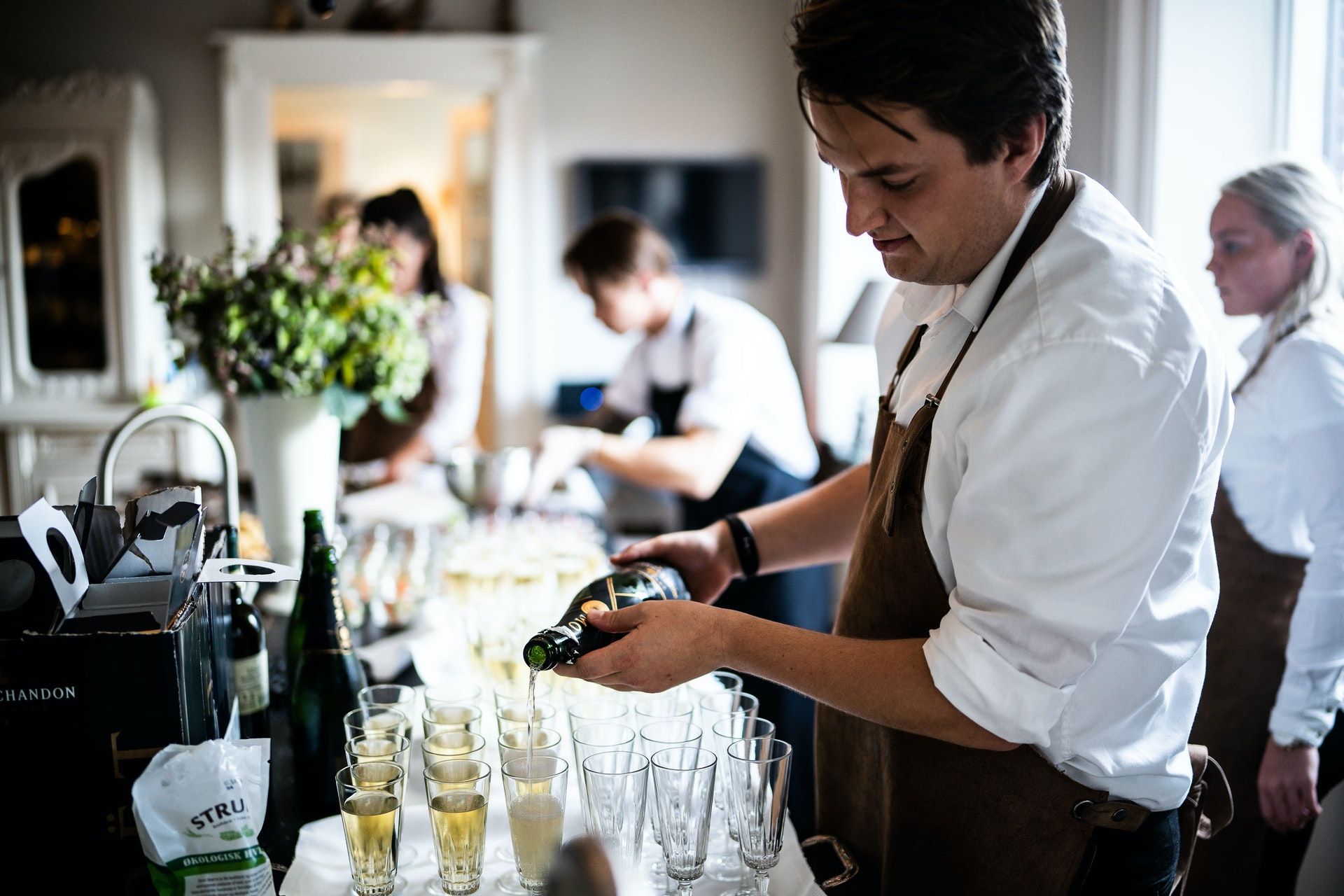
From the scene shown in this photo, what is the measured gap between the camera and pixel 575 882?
0.52 metres

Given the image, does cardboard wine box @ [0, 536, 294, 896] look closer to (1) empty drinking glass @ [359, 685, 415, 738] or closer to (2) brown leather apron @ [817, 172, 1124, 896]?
(1) empty drinking glass @ [359, 685, 415, 738]

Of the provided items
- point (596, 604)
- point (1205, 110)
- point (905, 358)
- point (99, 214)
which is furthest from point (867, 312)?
point (99, 214)

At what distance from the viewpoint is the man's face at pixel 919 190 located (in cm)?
97

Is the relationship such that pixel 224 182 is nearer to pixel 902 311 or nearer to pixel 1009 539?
pixel 902 311

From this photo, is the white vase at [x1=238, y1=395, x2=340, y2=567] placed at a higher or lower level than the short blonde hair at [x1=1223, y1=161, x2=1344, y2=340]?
lower

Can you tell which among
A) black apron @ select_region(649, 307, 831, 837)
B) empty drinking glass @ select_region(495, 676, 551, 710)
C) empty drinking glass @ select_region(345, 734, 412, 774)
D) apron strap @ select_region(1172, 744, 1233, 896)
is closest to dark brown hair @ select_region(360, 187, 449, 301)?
black apron @ select_region(649, 307, 831, 837)

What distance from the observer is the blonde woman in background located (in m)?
1.61

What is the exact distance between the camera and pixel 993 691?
0.94 meters

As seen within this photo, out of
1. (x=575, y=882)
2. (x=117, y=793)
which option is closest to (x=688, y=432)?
(x=117, y=793)

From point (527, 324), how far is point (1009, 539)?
469 cm

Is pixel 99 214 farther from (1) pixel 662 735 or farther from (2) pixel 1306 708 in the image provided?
(2) pixel 1306 708

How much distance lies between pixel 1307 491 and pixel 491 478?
1.58 meters

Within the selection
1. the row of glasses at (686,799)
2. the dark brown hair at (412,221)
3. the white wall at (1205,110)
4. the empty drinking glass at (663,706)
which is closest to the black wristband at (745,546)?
the empty drinking glass at (663,706)

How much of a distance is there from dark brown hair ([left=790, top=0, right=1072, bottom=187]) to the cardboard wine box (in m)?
0.78
